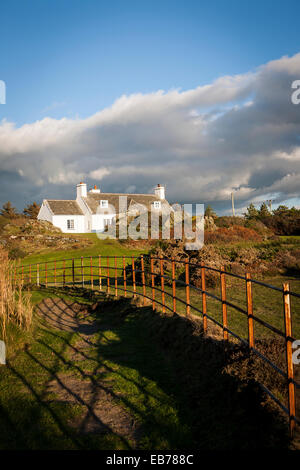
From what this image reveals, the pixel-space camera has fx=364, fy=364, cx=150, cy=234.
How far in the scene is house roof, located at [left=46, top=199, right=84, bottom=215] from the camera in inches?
1897

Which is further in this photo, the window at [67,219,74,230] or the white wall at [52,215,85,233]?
the window at [67,219,74,230]

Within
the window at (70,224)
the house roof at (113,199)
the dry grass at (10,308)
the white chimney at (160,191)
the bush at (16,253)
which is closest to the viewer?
the dry grass at (10,308)

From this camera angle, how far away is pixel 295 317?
930cm

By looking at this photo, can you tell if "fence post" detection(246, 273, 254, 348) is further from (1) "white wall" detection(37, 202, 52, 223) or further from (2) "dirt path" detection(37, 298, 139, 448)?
(1) "white wall" detection(37, 202, 52, 223)

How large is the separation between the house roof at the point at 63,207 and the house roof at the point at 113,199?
1.85 metres

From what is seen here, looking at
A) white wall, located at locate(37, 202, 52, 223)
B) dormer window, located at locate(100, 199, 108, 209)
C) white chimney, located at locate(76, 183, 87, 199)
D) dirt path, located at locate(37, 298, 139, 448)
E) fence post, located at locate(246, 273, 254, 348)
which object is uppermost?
white chimney, located at locate(76, 183, 87, 199)

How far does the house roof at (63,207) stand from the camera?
48188mm

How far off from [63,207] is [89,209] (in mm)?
3696

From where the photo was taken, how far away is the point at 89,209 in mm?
48688

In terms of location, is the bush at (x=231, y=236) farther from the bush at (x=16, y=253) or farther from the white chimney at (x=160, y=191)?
the white chimney at (x=160, y=191)

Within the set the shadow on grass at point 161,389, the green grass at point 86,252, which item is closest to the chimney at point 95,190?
the green grass at point 86,252

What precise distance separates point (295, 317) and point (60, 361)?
5921 mm

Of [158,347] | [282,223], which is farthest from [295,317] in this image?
[282,223]

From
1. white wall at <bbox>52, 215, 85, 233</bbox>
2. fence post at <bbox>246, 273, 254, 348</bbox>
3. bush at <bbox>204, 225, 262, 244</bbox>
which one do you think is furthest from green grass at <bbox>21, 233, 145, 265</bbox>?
fence post at <bbox>246, 273, 254, 348</bbox>
